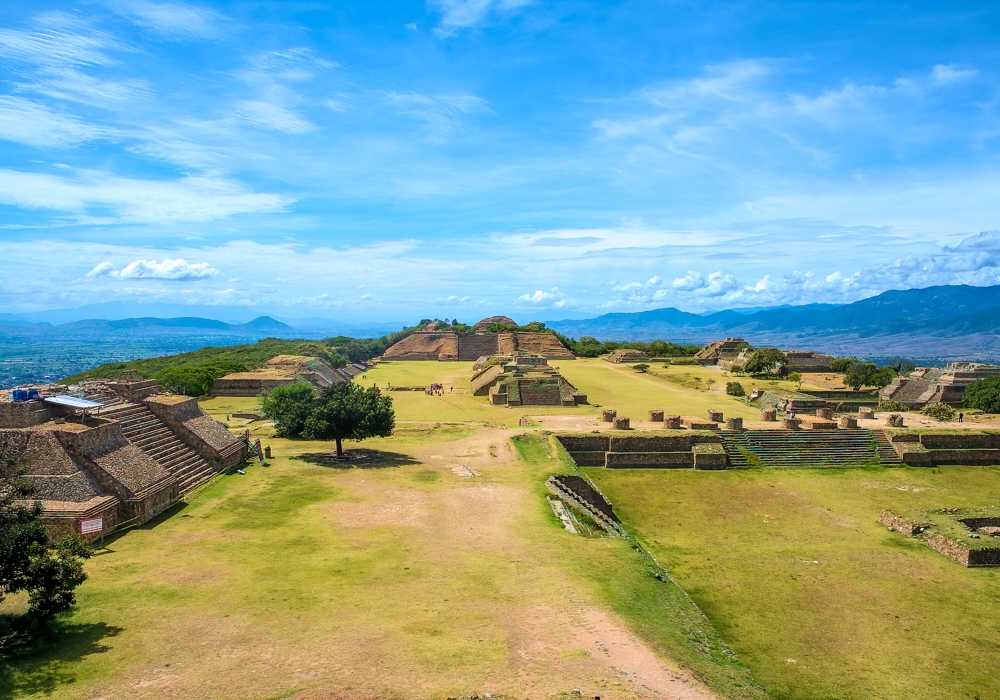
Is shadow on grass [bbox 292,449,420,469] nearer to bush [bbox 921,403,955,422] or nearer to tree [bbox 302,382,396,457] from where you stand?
tree [bbox 302,382,396,457]

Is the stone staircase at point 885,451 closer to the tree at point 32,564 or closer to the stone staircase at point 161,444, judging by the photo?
the stone staircase at point 161,444

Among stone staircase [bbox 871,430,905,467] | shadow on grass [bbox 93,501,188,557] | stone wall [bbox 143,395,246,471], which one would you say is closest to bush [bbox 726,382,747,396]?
stone staircase [bbox 871,430,905,467]

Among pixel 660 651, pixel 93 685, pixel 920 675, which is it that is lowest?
pixel 920 675

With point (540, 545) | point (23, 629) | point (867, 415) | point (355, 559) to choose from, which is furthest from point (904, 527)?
point (23, 629)

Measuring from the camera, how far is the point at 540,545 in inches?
556

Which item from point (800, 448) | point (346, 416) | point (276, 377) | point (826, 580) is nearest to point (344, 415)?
point (346, 416)

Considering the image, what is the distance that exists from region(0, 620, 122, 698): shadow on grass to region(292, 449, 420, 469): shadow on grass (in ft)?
38.5

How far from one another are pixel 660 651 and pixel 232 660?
6359 millimetres

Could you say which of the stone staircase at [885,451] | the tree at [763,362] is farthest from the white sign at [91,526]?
the tree at [763,362]

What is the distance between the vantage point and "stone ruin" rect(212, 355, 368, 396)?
42969 mm

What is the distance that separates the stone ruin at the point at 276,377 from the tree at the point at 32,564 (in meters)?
28.4

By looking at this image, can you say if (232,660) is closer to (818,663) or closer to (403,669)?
(403,669)

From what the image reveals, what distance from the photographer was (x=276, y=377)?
4369 centimetres

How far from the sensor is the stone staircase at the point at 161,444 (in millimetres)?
17688
